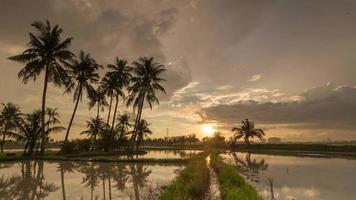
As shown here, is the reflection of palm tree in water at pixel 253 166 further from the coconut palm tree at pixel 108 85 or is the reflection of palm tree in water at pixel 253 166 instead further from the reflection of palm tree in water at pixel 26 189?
the coconut palm tree at pixel 108 85

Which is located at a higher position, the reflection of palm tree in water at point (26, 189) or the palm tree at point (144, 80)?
the palm tree at point (144, 80)

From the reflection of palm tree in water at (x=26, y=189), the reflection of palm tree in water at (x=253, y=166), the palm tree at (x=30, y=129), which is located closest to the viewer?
the reflection of palm tree in water at (x=26, y=189)

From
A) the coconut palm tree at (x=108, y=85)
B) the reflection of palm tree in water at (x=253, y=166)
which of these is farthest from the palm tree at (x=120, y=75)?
the reflection of palm tree in water at (x=253, y=166)

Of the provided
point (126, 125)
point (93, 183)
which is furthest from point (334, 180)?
point (126, 125)

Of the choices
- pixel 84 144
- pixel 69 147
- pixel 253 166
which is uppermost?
pixel 84 144

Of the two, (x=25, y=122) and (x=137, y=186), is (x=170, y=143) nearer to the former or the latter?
(x=25, y=122)

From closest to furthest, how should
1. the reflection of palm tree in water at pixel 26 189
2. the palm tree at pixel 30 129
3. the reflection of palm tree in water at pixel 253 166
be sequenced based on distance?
the reflection of palm tree in water at pixel 26 189 → the reflection of palm tree in water at pixel 253 166 → the palm tree at pixel 30 129

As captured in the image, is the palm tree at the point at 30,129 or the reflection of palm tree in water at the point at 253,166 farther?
the palm tree at the point at 30,129

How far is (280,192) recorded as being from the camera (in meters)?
15.5

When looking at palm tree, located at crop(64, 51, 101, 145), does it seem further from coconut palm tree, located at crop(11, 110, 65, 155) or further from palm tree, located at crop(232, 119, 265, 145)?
palm tree, located at crop(232, 119, 265, 145)

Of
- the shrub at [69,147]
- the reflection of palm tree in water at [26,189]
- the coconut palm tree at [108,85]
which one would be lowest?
the reflection of palm tree in water at [26,189]

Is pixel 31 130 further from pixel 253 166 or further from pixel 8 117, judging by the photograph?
pixel 253 166

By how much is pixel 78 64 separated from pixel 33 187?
1367 inches

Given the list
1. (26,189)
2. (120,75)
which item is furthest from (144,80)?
(26,189)
